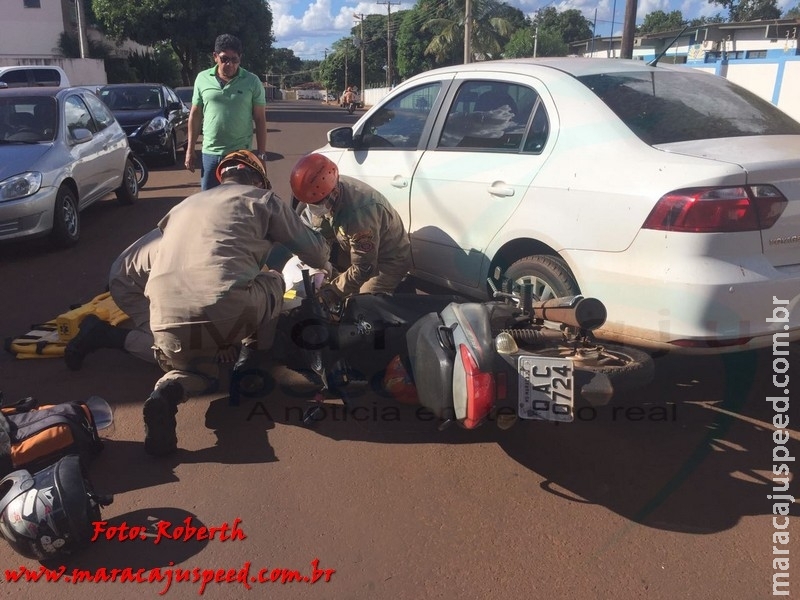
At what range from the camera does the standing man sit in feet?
19.4

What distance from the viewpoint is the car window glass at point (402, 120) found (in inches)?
190

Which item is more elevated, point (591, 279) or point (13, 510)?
point (591, 279)

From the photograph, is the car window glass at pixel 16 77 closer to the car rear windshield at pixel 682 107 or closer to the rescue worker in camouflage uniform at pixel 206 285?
the rescue worker in camouflage uniform at pixel 206 285

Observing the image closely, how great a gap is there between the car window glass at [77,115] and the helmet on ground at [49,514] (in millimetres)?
6132

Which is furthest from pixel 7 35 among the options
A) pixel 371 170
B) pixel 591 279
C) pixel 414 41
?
pixel 591 279

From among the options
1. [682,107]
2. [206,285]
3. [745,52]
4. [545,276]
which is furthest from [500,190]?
[745,52]

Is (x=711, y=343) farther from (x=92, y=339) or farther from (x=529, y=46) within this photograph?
(x=529, y=46)

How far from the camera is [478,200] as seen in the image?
4.11 m

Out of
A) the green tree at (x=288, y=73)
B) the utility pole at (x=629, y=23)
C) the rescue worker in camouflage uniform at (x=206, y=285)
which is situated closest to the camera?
the rescue worker in camouflage uniform at (x=206, y=285)

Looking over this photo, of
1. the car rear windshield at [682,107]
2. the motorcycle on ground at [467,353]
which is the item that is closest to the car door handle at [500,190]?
the motorcycle on ground at [467,353]

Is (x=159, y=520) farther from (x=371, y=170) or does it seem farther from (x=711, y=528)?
(x=371, y=170)

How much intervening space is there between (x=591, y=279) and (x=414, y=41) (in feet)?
179

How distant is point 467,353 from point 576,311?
1.83 feet

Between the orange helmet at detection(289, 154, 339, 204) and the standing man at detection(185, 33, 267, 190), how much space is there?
6.33ft
